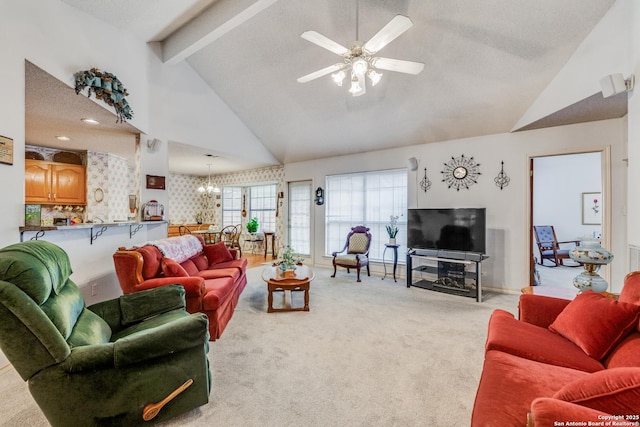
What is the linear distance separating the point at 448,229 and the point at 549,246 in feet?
11.8

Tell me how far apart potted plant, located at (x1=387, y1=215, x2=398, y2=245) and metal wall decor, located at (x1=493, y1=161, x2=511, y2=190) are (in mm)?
1724

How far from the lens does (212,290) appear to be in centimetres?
275

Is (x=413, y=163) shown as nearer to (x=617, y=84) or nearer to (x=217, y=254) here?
(x=617, y=84)

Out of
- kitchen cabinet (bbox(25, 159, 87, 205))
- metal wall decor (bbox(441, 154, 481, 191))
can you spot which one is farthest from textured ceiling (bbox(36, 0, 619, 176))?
kitchen cabinet (bbox(25, 159, 87, 205))

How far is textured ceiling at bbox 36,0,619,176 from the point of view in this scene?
2816mm

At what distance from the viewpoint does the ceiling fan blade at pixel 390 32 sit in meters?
1.93

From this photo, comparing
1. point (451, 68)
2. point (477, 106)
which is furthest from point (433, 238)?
point (451, 68)

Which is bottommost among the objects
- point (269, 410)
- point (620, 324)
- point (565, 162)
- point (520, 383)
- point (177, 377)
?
point (269, 410)

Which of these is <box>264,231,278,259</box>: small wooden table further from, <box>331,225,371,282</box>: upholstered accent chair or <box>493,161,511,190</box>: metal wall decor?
<box>493,161,511,190</box>: metal wall decor

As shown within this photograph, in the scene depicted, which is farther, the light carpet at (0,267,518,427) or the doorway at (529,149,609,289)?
the doorway at (529,149,609,289)

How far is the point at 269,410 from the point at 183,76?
4782 millimetres

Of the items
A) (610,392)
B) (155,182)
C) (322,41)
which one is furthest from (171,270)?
(610,392)

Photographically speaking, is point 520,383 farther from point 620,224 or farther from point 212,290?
point 620,224

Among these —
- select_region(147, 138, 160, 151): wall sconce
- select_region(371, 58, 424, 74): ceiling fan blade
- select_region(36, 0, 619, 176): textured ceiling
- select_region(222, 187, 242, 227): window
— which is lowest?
select_region(222, 187, 242, 227): window
